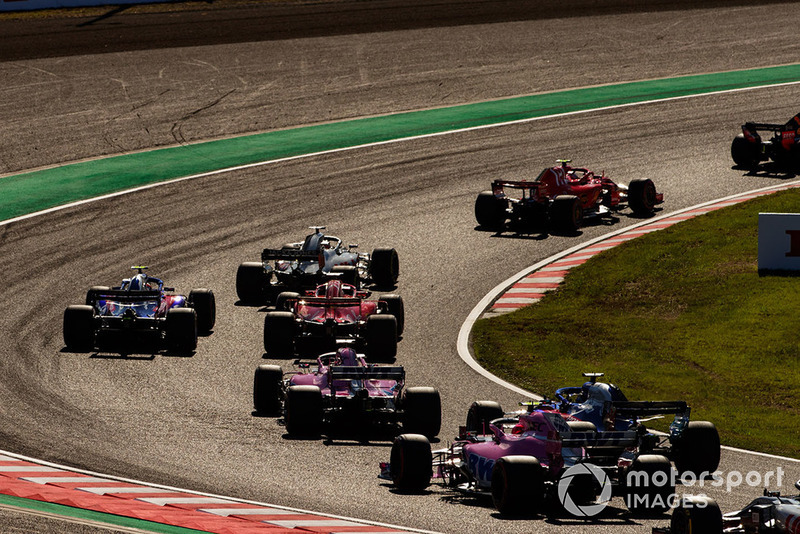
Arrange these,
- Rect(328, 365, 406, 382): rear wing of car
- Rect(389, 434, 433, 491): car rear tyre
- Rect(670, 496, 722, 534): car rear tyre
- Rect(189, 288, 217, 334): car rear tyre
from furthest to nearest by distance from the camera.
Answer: Rect(189, 288, 217, 334): car rear tyre → Rect(328, 365, 406, 382): rear wing of car → Rect(389, 434, 433, 491): car rear tyre → Rect(670, 496, 722, 534): car rear tyre

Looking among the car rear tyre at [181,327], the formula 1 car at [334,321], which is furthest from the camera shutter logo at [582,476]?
the car rear tyre at [181,327]

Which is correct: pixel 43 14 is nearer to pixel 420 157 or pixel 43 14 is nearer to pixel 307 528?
pixel 420 157

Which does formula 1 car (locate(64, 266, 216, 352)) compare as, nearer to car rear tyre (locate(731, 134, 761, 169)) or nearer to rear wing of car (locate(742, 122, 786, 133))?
rear wing of car (locate(742, 122, 786, 133))

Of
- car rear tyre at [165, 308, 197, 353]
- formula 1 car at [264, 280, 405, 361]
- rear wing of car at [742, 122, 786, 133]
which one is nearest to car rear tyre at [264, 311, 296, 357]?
formula 1 car at [264, 280, 405, 361]

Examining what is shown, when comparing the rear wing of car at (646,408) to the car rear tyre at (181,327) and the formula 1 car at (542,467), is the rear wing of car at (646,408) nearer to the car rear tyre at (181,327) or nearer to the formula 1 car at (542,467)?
the formula 1 car at (542,467)

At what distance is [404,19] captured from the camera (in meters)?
56.4

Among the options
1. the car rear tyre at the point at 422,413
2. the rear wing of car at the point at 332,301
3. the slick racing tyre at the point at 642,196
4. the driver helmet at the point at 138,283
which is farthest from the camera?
the slick racing tyre at the point at 642,196

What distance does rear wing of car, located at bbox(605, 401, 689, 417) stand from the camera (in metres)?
17.6

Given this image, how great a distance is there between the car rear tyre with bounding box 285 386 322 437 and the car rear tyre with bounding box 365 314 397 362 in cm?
492

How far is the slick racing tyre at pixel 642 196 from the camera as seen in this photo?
36750mm

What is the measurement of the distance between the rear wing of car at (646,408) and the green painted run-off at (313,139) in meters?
22.7

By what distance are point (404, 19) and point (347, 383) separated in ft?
123

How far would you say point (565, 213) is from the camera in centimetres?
3506

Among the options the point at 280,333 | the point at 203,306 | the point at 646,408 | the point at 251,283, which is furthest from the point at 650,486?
the point at 251,283
